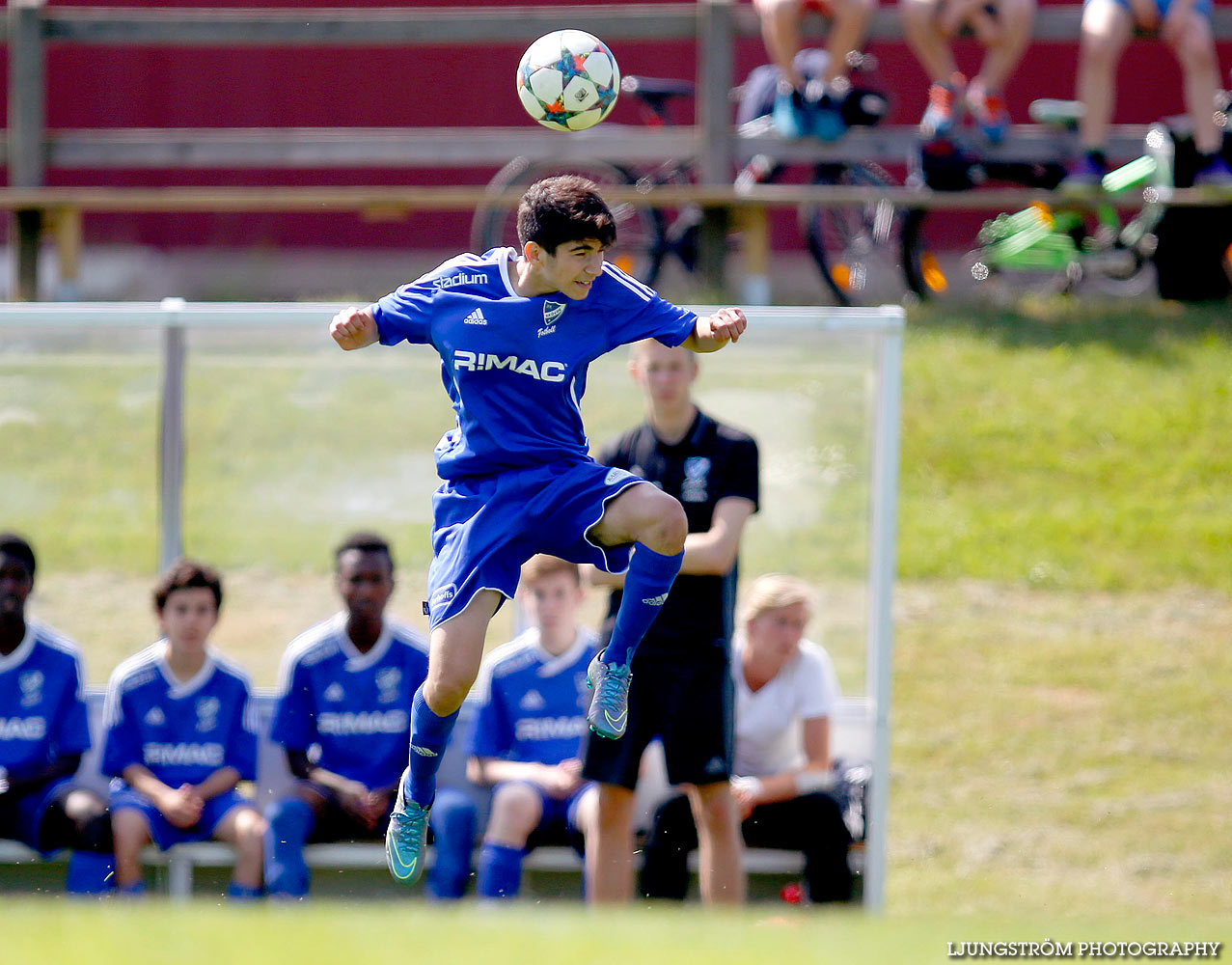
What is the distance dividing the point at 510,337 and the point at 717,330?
0.57 meters

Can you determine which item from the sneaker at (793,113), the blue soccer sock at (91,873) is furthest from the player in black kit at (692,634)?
the sneaker at (793,113)

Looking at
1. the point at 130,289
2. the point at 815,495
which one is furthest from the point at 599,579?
the point at 130,289

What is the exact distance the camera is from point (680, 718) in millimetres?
5426

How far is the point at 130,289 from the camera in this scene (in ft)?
38.5

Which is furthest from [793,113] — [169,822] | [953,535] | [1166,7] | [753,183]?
[169,822]

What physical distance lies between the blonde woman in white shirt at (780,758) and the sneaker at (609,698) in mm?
1470

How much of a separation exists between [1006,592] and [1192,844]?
217 centimetres

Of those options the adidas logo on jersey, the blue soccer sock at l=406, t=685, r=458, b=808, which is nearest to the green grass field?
the blue soccer sock at l=406, t=685, r=458, b=808

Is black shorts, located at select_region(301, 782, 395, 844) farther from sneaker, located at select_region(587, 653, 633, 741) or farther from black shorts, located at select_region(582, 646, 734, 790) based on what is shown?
sneaker, located at select_region(587, 653, 633, 741)

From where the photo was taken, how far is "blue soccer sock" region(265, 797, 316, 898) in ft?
19.9

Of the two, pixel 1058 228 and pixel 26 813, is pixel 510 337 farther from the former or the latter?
pixel 1058 228

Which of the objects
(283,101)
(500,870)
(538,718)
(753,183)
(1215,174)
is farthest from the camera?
(283,101)

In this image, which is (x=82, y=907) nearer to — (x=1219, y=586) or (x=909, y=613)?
(x=909, y=613)

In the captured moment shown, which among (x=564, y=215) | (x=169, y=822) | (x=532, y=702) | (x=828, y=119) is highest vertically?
(x=828, y=119)
